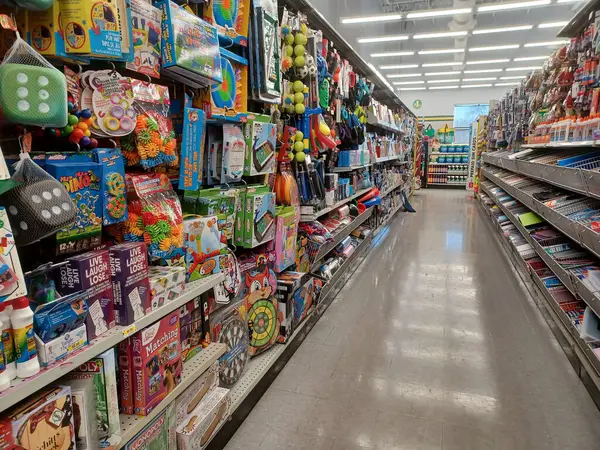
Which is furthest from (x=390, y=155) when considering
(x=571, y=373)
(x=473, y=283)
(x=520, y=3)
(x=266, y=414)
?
(x=266, y=414)

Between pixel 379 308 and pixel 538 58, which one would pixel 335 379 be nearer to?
pixel 379 308

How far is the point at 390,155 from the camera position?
26.3 ft

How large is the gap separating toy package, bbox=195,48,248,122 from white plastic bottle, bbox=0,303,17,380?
1330 millimetres

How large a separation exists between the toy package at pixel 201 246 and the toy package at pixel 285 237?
2.60ft

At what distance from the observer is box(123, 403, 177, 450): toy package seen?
57.4 inches

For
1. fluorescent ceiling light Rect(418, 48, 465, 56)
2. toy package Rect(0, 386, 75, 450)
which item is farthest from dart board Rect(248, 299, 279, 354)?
fluorescent ceiling light Rect(418, 48, 465, 56)

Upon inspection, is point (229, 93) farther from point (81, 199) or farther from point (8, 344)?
point (8, 344)

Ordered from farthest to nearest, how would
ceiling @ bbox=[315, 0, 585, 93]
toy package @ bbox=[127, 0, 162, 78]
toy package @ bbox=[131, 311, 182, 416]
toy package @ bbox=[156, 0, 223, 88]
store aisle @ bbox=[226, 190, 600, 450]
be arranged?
1. ceiling @ bbox=[315, 0, 585, 93]
2. store aisle @ bbox=[226, 190, 600, 450]
3. toy package @ bbox=[156, 0, 223, 88]
4. toy package @ bbox=[127, 0, 162, 78]
5. toy package @ bbox=[131, 311, 182, 416]

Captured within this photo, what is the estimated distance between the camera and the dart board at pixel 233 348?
2264 millimetres

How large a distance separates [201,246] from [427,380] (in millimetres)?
1757

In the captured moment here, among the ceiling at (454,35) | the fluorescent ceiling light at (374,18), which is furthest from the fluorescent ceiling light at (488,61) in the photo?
the fluorescent ceiling light at (374,18)

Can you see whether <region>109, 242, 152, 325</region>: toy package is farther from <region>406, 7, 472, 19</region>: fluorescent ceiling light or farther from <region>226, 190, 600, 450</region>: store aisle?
<region>406, 7, 472, 19</region>: fluorescent ceiling light

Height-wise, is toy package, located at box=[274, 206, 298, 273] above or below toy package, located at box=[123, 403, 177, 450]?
above

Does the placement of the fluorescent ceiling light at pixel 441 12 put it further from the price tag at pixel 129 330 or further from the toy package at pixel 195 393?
the price tag at pixel 129 330
